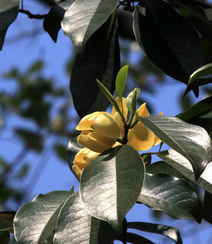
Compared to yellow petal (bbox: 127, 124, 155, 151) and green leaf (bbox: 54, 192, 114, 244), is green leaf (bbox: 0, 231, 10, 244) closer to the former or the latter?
green leaf (bbox: 54, 192, 114, 244)

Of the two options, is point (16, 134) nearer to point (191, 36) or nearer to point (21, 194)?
point (21, 194)

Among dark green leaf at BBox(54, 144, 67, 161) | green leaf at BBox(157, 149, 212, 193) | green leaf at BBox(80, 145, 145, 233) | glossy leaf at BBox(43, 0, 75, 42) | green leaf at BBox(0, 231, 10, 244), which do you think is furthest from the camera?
dark green leaf at BBox(54, 144, 67, 161)

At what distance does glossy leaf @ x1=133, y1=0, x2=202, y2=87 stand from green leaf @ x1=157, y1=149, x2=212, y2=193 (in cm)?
24

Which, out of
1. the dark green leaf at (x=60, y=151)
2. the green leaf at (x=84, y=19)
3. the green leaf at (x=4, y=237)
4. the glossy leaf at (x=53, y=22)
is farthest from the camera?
the dark green leaf at (x=60, y=151)

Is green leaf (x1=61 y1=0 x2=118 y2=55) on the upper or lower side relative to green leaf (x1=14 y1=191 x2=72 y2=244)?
upper

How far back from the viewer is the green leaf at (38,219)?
1.87 ft

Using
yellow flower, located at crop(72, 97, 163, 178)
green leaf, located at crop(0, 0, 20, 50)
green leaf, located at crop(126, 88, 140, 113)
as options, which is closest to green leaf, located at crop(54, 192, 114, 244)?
yellow flower, located at crop(72, 97, 163, 178)

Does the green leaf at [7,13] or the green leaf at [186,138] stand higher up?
the green leaf at [7,13]

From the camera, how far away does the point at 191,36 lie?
79cm

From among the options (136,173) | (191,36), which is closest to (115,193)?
(136,173)

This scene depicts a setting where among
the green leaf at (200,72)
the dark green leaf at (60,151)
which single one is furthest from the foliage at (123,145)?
the dark green leaf at (60,151)

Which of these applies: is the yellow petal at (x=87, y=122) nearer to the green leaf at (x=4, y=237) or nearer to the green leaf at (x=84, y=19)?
the green leaf at (x=84, y=19)

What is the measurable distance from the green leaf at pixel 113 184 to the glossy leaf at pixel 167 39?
0.32m

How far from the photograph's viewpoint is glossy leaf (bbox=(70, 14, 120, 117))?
809 mm
